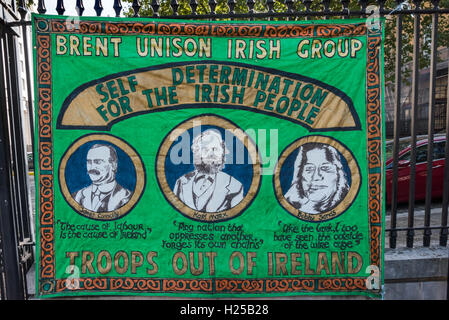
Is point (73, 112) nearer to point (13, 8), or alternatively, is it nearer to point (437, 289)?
point (13, 8)

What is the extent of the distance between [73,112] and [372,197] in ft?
9.79

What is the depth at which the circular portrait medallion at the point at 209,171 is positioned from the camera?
3064 mm

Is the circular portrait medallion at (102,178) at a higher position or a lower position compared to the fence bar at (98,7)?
lower

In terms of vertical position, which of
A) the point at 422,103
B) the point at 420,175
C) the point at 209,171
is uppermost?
the point at 422,103

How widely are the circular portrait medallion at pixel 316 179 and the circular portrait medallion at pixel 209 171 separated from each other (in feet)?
0.94

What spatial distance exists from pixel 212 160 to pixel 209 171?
0.11 meters

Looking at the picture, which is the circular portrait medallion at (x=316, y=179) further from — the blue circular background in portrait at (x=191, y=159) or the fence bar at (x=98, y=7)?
the fence bar at (x=98, y=7)

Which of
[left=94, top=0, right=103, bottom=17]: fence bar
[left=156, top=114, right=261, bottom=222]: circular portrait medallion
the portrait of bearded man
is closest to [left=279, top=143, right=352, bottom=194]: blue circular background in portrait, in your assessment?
[left=156, top=114, right=261, bottom=222]: circular portrait medallion

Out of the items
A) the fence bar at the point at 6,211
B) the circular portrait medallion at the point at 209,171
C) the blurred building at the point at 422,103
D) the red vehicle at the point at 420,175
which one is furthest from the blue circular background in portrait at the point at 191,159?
the blurred building at the point at 422,103

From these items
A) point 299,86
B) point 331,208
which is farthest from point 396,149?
point 299,86

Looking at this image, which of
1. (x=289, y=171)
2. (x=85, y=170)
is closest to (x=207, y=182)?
(x=289, y=171)

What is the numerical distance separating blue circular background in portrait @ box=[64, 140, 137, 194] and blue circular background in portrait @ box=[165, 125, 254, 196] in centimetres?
36

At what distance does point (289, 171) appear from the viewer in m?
3.09

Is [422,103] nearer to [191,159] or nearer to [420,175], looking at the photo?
[420,175]
